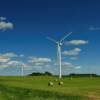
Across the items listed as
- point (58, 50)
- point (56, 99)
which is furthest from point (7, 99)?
point (58, 50)

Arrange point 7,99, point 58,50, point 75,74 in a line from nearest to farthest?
point 7,99
point 58,50
point 75,74

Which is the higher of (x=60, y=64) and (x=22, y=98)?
(x=60, y=64)

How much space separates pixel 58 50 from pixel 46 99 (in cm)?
4538

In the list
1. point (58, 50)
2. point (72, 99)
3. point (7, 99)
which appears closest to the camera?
point (7, 99)

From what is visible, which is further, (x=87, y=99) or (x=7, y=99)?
(x=87, y=99)

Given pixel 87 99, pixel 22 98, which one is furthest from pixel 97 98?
pixel 22 98

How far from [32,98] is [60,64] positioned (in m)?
45.3

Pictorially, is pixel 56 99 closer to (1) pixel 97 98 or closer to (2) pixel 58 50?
(1) pixel 97 98

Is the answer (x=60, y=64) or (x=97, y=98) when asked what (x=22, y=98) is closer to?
(x=97, y=98)

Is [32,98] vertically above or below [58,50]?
below

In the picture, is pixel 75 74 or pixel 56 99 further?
pixel 75 74

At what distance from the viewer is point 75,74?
173m

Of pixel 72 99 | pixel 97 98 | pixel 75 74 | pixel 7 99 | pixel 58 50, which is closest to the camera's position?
pixel 7 99

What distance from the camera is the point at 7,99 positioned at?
35531 millimetres
